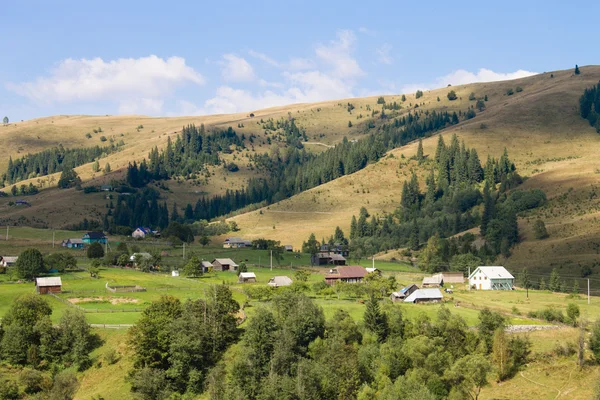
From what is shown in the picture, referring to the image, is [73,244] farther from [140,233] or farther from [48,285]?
[48,285]

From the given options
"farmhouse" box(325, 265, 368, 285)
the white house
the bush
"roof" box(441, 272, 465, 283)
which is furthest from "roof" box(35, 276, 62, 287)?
the white house

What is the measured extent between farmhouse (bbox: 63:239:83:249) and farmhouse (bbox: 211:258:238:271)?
3520 centimetres

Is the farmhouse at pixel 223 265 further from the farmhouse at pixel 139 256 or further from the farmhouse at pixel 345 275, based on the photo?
the farmhouse at pixel 345 275

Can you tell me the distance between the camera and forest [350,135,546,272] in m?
132

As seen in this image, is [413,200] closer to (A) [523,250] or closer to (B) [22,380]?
(A) [523,250]

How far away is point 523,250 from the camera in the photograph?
443 feet

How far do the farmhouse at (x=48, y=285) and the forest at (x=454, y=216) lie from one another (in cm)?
5993

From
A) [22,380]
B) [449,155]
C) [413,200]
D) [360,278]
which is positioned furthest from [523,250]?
[22,380]

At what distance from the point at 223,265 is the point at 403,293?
127 feet

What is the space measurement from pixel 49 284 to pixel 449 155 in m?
132

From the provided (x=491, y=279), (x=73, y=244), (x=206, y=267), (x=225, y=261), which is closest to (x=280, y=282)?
(x=206, y=267)

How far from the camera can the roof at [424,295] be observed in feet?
291

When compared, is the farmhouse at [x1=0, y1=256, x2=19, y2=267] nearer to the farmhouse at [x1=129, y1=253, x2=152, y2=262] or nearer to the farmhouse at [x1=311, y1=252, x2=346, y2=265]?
the farmhouse at [x1=129, y1=253, x2=152, y2=262]

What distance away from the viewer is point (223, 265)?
4756 inches
